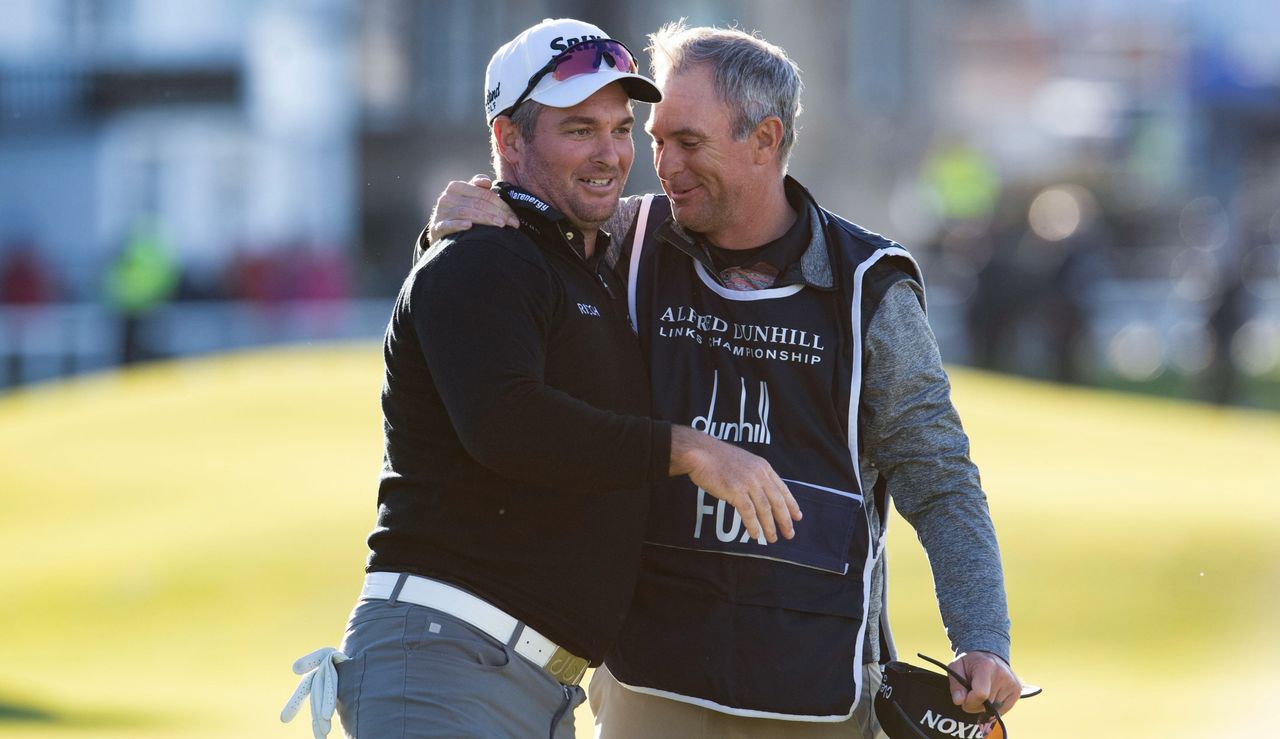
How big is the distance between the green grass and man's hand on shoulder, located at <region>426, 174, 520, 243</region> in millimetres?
4245

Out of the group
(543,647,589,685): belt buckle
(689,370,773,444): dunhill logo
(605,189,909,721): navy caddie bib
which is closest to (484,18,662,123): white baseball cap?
(605,189,909,721): navy caddie bib

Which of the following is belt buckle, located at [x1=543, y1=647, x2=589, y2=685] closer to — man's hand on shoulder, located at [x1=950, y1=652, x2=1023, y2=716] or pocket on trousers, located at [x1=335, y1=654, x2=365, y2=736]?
pocket on trousers, located at [x1=335, y1=654, x2=365, y2=736]

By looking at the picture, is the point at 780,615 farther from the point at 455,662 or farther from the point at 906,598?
the point at 906,598

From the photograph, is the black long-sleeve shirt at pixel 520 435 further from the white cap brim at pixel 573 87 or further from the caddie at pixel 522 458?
the white cap brim at pixel 573 87

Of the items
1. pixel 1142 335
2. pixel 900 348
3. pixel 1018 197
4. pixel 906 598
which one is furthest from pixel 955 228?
pixel 900 348

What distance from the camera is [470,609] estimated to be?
3680mm

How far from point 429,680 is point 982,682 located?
1.17m

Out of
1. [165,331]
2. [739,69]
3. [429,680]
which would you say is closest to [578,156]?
[739,69]

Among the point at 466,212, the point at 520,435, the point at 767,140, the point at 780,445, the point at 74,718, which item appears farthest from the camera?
the point at 74,718

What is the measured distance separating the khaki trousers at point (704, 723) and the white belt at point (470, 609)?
0.47 metres

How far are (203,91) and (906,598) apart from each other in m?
23.3

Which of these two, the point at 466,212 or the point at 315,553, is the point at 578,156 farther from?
the point at 315,553

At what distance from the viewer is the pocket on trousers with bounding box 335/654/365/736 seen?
3689 millimetres

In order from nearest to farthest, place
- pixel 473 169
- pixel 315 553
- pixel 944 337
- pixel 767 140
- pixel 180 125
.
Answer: pixel 767 140 < pixel 315 553 < pixel 944 337 < pixel 180 125 < pixel 473 169
